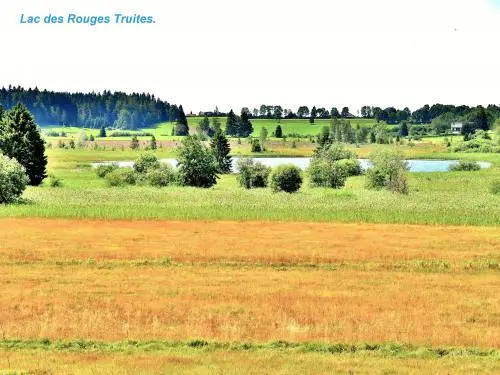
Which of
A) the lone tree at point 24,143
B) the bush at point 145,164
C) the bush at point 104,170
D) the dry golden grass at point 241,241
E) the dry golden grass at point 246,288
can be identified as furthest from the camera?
the bush at point 104,170

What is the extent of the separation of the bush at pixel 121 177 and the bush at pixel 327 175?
2616 centimetres

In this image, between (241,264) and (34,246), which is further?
(34,246)

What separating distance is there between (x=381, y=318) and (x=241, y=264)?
1496cm

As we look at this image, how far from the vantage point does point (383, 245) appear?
166 ft

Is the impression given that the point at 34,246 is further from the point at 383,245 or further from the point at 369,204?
the point at 369,204

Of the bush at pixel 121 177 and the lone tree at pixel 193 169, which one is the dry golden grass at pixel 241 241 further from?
the bush at pixel 121 177

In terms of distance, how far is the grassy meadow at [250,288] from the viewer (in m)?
22.6

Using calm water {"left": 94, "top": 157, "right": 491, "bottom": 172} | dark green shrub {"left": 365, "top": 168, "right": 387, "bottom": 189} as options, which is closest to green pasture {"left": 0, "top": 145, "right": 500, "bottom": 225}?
dark green shrub {"left": 365, "top": 168, "right": 387, "bottom": 189}

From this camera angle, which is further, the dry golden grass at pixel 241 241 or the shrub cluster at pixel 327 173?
the shrub cluster at pixel 327 173

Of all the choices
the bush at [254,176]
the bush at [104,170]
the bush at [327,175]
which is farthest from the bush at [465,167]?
the bush at [104,170]

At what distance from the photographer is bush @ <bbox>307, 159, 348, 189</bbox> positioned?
106750mm

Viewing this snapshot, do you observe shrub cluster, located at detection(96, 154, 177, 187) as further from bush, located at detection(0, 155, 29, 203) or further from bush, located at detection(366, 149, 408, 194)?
bush, located at detection(0, 155, 29, 203)

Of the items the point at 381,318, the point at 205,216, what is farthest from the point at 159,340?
the point at 205,216

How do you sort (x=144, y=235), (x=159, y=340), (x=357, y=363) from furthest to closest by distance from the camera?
(x=144, y=235)
(x=159, y=340)
(x=357, y=363)
